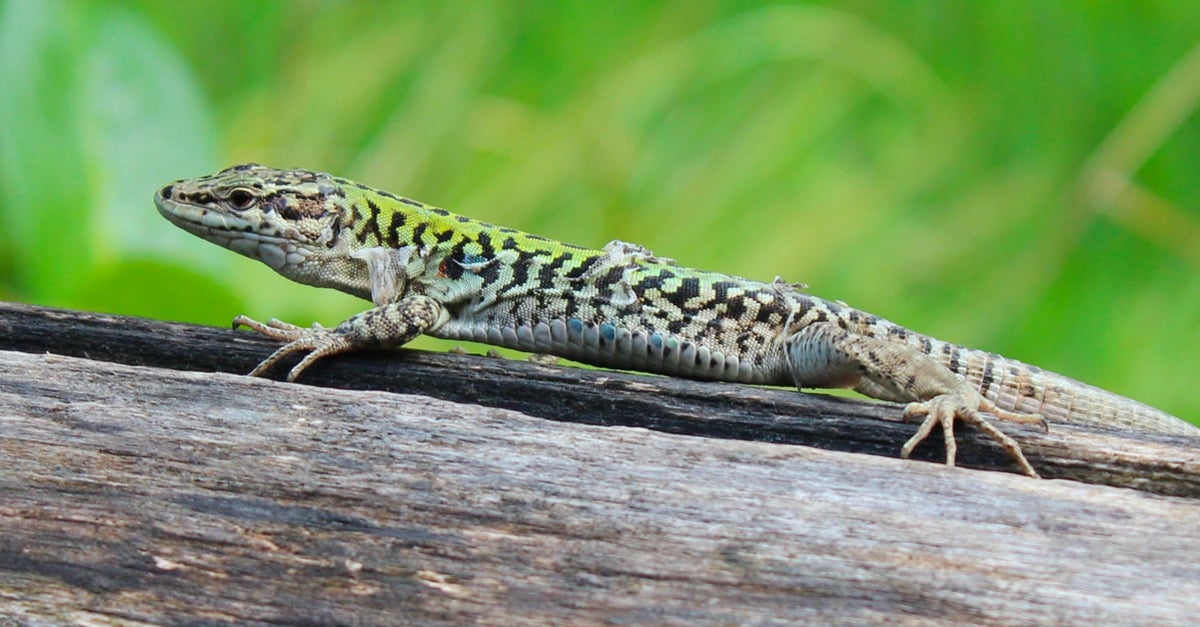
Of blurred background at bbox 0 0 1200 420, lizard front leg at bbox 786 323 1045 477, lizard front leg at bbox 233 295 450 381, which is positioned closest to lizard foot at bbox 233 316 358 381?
lizard front leg at bbox 233 295 450 381

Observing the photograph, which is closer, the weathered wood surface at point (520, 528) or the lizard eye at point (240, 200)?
the weathered wood surface at point (520, 528)

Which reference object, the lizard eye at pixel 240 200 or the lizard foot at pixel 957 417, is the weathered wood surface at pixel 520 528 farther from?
the lizard eye at pixel 240 200

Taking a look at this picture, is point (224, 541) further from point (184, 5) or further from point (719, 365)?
point (184, 5)

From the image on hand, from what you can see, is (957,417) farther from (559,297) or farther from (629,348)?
(559,297)

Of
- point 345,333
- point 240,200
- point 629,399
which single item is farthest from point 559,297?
point 240,200

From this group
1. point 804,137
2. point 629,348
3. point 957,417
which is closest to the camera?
point 957,417

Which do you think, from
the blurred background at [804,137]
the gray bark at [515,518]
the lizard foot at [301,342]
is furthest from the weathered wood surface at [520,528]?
the blurred background at [804,137]
